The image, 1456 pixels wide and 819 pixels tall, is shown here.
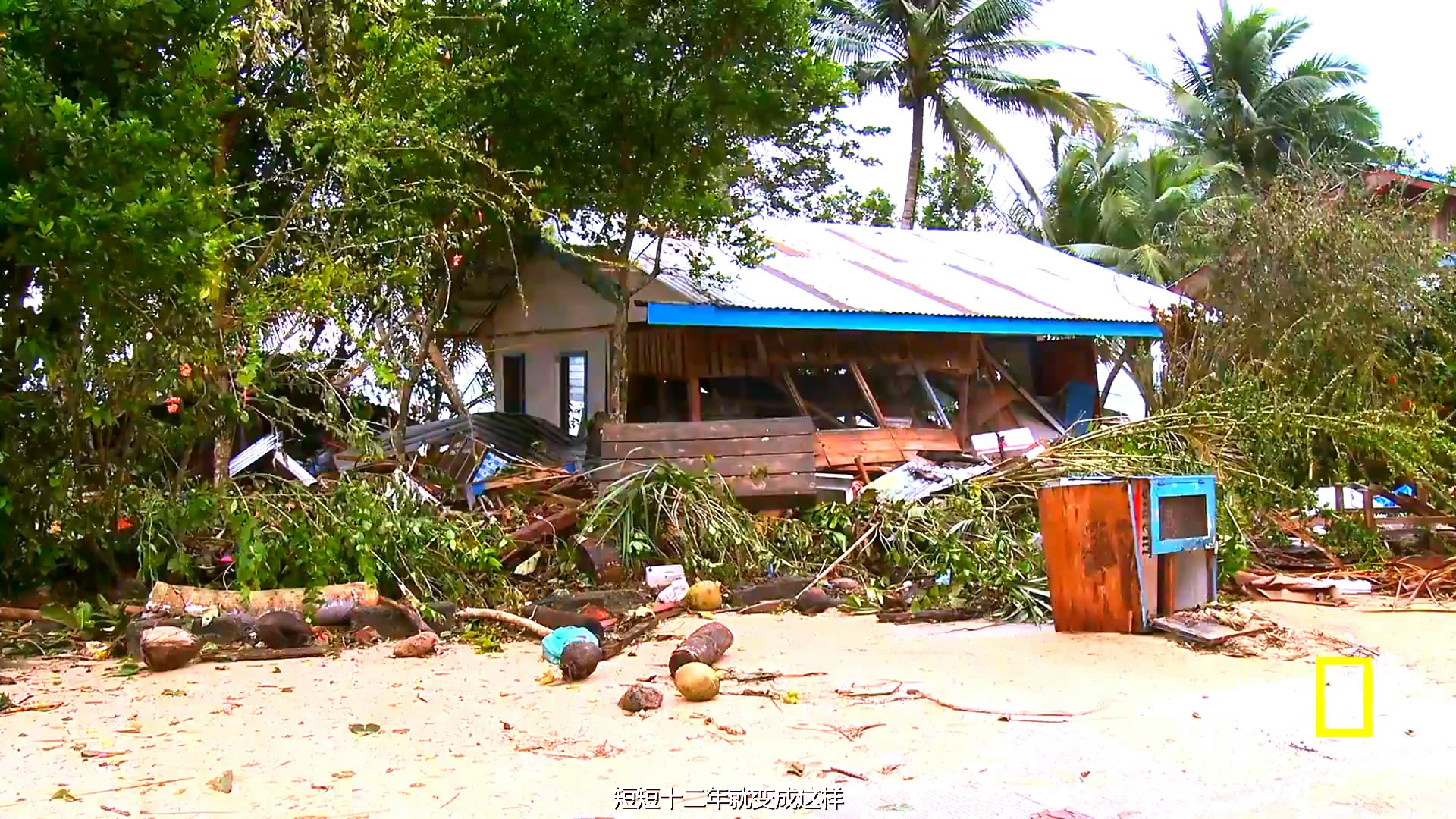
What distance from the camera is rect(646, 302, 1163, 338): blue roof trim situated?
38.8 feet

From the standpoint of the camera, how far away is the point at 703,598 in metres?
8.54

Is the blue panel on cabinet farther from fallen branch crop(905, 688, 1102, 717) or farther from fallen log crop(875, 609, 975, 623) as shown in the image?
fallen branch crop(905, 688, 1102, 717)

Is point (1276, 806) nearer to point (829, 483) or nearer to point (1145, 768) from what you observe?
point (1145, 768)

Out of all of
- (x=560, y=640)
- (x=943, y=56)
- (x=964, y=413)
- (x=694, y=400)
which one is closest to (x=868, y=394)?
(x=964, y=413)

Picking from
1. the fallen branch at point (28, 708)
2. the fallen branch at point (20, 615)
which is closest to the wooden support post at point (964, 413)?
the fallen branch at point (20, 615)

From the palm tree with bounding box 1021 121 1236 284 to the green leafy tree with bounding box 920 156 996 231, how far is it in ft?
5.06

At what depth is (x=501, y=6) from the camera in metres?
11.0

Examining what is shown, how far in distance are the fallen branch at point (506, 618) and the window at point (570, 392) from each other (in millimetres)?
6759

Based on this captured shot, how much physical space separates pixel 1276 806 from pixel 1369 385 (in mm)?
8632

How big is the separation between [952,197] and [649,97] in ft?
64.8

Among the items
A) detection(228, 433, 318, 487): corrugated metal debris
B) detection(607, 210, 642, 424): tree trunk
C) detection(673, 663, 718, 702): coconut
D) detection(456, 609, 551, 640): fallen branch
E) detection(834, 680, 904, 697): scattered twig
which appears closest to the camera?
detection(673, 663, 718, 702): coconut

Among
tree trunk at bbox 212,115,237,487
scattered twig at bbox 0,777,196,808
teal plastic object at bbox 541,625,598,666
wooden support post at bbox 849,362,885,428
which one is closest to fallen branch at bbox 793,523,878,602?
teal plastic object at bbox 541,625,598,666

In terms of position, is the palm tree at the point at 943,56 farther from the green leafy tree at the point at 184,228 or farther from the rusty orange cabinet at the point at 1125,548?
the rusty orange cabinet at the point at 1125,548

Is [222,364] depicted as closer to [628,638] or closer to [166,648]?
[166,648]
